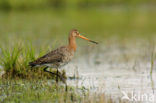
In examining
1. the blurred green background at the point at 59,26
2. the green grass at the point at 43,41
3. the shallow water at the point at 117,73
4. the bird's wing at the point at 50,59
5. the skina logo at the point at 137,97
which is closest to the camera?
the skina logo at the point at 137,97

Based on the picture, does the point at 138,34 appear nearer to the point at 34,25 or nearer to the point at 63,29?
the point at 63,29

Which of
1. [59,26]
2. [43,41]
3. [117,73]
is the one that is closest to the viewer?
[117,73]

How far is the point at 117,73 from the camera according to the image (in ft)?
36.0

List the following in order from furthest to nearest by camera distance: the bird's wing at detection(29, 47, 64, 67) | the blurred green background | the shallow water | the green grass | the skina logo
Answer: the blurred green background → the bird's wing at detection(29, 47, 64, 67) → the shallow water → the green grass → the skina logo

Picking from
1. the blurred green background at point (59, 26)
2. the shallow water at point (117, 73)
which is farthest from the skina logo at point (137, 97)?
the blurred green background at point (59, 26)

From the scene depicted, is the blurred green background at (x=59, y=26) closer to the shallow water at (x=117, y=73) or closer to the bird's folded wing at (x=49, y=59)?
the shallow water at (x=117, y=73)

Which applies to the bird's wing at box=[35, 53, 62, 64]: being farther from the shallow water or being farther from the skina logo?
the skina logo

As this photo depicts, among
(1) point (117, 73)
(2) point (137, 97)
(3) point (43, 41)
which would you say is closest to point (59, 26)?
(3) point (43, 41)

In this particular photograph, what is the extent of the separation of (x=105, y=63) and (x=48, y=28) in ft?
37.9

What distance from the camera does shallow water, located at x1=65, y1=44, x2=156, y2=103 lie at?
8.54 metres

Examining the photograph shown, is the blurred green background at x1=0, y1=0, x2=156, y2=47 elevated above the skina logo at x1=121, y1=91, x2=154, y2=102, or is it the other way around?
the blurred green background at x1=0, y1=0, x2=156, y2=47

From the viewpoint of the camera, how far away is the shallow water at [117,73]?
336 inches

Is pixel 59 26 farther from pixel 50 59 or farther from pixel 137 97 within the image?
pixel 137 97

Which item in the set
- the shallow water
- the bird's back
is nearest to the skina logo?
the shallow water
